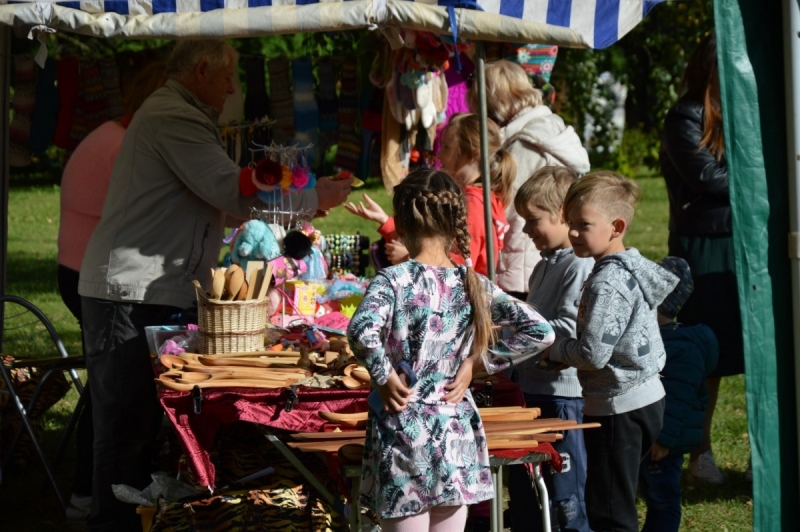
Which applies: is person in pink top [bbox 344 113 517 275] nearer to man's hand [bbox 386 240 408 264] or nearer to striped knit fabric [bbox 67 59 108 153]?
man's hand [bbox 386 240 408 264]

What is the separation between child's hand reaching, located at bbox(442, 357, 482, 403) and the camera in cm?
285

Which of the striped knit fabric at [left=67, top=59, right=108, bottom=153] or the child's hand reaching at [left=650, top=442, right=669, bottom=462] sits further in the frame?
the striped knit fabric at [left=67, top=59, right=108, bottom=153]

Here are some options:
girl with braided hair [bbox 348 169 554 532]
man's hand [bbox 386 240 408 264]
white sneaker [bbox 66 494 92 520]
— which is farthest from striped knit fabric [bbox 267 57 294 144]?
girl with braided hair [bbox 348 169 554 532]

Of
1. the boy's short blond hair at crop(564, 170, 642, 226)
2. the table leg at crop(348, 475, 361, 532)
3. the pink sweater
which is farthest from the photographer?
the pink sweater

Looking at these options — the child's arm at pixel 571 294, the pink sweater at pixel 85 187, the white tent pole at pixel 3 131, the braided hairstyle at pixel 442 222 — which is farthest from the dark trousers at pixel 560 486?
the white tent pole at pixel 3 131

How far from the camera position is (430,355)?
282 cm

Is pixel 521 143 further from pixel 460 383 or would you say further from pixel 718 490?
pixel 460 383

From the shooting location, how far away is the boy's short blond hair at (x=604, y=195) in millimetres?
3383

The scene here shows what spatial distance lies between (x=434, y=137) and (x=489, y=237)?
8.36 ft

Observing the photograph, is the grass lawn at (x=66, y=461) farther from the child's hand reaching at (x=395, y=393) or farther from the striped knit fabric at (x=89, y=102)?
the child's hand reaching at (x=395, y=393)

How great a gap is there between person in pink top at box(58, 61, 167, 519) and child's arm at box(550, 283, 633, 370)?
6.95 feet

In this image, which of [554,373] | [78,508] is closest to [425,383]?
[554,373]

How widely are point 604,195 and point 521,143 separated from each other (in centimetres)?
158

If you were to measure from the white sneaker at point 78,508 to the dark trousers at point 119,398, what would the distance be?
584 millimetres
